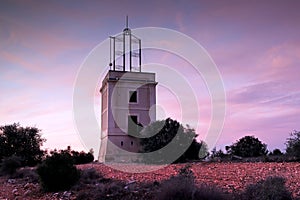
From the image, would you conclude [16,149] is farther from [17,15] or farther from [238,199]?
[238,199]

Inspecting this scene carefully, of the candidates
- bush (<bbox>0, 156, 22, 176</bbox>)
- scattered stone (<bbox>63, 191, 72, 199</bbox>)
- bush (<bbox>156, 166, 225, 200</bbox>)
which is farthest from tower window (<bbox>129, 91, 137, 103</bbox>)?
bush (<bbox>156, 166, 225, 200</bbox>)

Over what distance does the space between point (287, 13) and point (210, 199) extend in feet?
23.9

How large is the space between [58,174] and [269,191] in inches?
285

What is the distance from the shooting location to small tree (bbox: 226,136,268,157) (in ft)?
77.4

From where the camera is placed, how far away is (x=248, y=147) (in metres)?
24.1

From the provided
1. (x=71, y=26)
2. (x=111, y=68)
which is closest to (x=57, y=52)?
(x=71, y=26)

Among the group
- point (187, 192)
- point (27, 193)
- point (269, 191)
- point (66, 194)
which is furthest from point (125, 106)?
point (269, 191)

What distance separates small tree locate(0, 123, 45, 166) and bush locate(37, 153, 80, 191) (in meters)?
21.7

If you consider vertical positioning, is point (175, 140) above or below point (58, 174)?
above

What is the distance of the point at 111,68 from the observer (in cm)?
3391

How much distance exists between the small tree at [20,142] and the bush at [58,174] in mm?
21658

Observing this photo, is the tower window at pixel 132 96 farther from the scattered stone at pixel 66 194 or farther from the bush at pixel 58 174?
the scattered stone at pixel 66 194

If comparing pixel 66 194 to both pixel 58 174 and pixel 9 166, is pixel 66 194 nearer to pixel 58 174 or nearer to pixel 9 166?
pixel 58 174

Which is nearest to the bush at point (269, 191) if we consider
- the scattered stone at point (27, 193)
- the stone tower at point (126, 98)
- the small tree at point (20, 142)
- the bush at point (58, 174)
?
the bush at point (58, 174)
